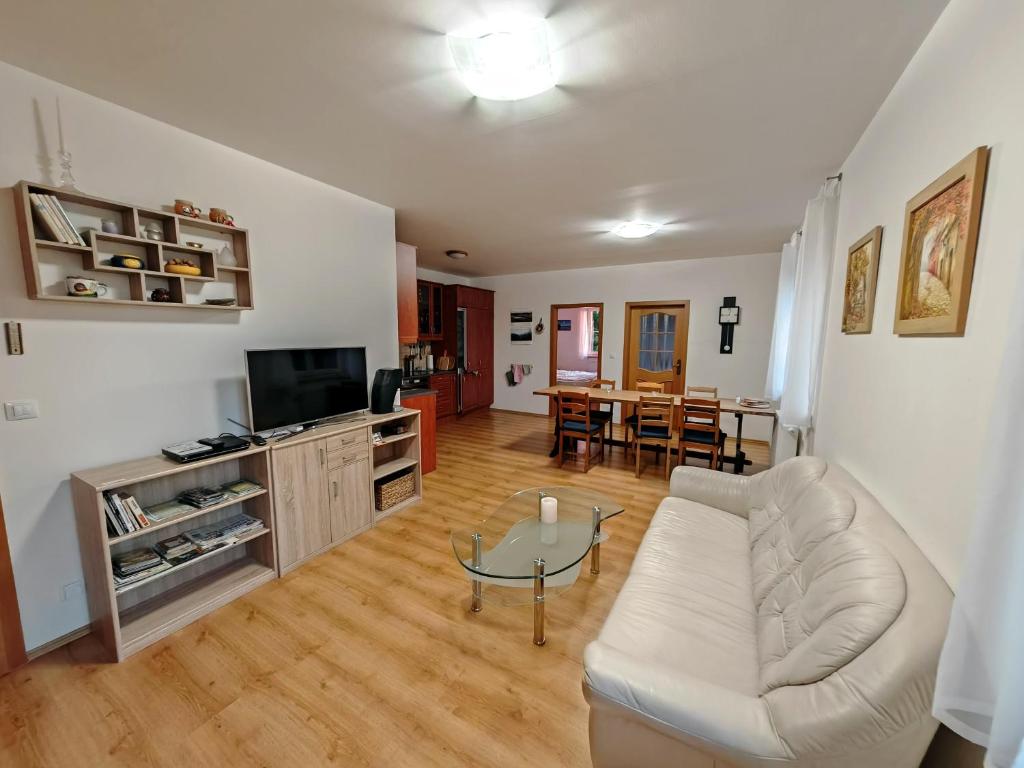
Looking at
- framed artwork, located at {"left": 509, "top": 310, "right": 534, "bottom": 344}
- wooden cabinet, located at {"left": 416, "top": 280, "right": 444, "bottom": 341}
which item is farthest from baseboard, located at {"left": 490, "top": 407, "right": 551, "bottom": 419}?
wooden cabinet, located at {"left": 416, "top": 280, "right": 444, "bottom": 341}

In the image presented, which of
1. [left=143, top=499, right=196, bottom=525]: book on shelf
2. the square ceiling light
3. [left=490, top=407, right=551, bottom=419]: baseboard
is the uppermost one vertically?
the square ceiling light

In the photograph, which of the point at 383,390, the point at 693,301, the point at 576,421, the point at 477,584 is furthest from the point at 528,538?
the point at 693,301

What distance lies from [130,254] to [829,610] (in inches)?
130

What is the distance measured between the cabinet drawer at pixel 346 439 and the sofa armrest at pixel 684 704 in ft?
6.90

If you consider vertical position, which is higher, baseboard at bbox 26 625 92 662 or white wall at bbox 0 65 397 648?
white wall at bbox 0 65 397 648

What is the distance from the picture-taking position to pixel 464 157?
252 cm

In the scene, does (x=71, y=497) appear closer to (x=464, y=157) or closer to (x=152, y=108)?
(x=152, y=108)

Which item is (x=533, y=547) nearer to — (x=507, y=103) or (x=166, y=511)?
(x=166, y=511)

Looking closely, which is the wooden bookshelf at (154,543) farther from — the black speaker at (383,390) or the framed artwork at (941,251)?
the framed artwork at (941,251)

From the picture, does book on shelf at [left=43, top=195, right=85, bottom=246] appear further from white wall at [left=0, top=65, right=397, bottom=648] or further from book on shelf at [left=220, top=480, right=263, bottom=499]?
book on shelf at [left=220, top=480, right=263, bottom=499]

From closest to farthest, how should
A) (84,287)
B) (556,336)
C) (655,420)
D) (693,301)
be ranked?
(84,287) < (655,420) < (693,301) < (556,336)

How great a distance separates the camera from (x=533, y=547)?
2.21 metres

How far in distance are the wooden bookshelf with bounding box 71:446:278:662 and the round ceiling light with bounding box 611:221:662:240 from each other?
12.0 feet

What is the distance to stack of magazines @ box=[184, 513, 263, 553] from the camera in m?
2.15
